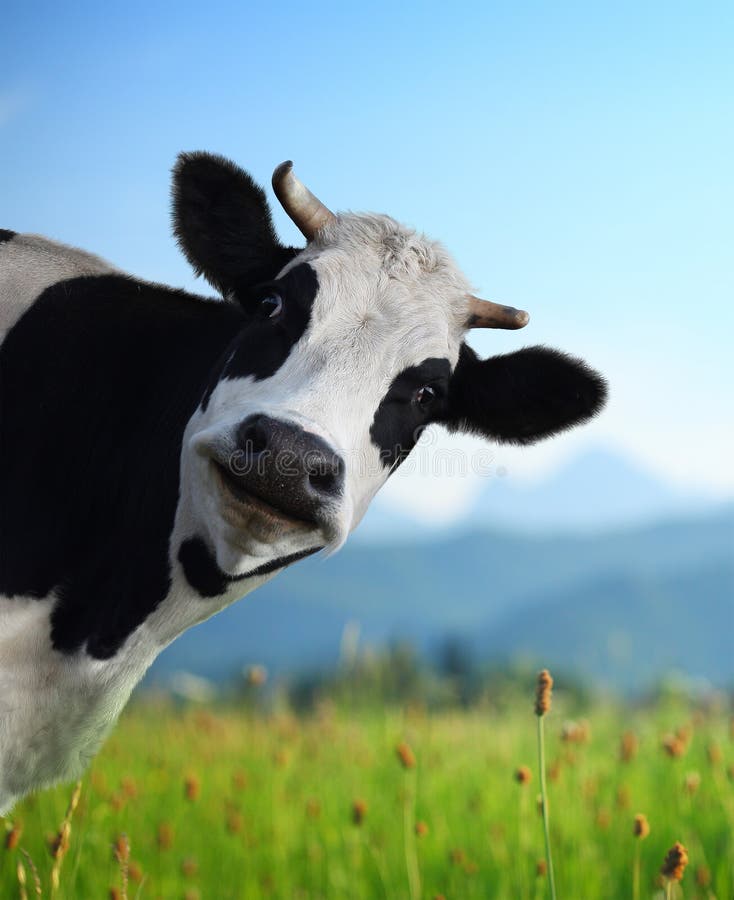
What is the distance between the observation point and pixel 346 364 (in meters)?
3.55

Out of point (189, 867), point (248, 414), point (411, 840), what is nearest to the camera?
point (248, 414)

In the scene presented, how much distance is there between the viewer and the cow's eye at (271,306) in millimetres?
3772

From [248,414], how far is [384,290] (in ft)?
3.15

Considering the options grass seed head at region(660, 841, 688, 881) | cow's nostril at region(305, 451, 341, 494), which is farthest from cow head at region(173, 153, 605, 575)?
grass seed head at region(660, 841, 688, 881)

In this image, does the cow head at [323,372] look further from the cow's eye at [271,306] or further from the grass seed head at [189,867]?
the grass seed head at [189,867]

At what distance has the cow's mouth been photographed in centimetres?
330

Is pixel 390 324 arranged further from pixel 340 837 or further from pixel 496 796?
pixel 496 796

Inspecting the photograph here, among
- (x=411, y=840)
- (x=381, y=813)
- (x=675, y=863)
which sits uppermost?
(x=675, y=863)

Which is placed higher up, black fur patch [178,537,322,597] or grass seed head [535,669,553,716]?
grass seed head [535,669,553,716]

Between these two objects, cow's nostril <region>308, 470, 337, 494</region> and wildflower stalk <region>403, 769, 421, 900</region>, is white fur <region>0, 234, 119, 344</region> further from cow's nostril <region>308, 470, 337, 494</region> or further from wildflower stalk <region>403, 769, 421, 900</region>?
wildflower stalk <region>403, 769, 421, 900</region>

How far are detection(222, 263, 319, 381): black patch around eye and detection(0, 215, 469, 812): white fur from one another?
0.04 m

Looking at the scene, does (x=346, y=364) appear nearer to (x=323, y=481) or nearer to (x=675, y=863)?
(x=323, y=481)

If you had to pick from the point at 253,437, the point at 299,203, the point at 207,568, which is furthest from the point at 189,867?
the point at 299,203

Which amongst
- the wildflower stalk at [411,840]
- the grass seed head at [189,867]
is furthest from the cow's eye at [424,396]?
the grass seed head at [189,867]
